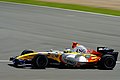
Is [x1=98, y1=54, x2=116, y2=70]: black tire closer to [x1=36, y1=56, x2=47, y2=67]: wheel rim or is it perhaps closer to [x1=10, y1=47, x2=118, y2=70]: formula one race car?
[x1=10, y1=47, x2=118, y2=70]: formula one race car

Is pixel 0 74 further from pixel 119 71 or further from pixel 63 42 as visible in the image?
pixel 63 42

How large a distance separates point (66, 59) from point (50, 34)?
983 centimetres

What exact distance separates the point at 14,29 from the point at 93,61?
11583 mm

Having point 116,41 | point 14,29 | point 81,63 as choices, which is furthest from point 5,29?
point 81,63

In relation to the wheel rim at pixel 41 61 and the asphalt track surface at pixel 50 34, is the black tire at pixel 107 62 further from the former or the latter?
the wheel rim at pixel 41 61

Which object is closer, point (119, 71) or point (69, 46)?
point (119, 71)

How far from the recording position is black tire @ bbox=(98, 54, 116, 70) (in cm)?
1762

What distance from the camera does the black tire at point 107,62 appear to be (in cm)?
1762

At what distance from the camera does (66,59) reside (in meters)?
17.2

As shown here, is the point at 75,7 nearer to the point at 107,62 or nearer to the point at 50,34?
the point at 50,34

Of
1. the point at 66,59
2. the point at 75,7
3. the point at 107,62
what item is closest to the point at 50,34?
the point at 107,62

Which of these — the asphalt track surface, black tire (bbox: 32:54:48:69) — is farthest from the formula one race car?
the asphalt track surface

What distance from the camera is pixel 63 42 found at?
24406 millimetres

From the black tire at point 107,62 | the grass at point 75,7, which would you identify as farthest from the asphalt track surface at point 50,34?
the grass at point 75,7
